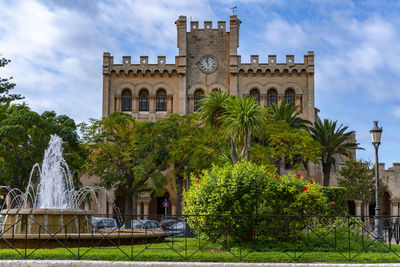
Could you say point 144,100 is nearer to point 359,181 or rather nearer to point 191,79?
point 191,79


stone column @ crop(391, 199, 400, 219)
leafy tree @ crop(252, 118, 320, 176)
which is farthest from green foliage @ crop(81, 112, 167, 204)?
stone column @ crop(391, 199, 400, 219)

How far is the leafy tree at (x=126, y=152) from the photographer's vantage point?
31.9 meters

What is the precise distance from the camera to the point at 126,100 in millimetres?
46188

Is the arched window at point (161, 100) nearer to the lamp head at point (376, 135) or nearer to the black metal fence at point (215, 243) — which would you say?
the lamp head at point (376, 135)

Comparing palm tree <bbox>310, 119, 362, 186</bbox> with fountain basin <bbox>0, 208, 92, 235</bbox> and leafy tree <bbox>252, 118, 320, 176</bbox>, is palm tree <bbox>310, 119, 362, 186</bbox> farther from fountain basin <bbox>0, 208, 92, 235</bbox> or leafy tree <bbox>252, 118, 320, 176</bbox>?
fountain basin <bbox>0, 208, 92, 235</bbox>

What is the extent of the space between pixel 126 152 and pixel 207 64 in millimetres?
17198

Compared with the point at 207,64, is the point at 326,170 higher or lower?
lower

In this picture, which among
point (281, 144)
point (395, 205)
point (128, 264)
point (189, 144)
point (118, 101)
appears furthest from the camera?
point (118, 101)

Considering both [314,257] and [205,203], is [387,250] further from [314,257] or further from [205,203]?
[205,203]

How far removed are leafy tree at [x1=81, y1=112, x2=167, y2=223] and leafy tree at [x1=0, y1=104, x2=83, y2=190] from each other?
1748mm

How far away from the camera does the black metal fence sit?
41.2 ft

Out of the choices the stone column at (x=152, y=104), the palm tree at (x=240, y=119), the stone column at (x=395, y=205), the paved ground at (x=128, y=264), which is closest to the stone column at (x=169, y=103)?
the stone column at (x=152, y=104)

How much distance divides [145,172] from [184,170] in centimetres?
414

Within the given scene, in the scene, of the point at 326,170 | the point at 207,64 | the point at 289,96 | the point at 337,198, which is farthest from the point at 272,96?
the point at 337,198
